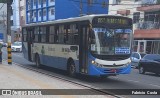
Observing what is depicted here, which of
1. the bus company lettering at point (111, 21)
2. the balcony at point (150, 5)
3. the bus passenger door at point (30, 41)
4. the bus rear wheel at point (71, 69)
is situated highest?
the balcony at point (150, 5)

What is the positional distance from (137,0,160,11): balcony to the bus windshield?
27.8m

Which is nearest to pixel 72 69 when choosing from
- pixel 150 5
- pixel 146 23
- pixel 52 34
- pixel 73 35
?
pixel 73 35

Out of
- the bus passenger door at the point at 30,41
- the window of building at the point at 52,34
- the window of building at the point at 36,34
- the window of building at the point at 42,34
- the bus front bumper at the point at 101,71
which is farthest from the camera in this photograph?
the bus passenger door at the point at 30,41

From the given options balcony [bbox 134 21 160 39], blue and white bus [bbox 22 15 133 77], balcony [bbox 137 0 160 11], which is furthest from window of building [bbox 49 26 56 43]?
balcony [bbox 137 0 160 11]

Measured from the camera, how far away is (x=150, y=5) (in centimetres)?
4506

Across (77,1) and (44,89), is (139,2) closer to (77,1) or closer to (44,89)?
(77,1)

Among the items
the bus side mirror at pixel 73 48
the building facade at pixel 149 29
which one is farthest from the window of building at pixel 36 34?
the building facade at pixel 149 29

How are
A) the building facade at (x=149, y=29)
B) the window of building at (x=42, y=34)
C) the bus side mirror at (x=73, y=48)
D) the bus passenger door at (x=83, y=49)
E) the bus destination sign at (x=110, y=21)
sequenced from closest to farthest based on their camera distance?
the bus destination sign at (x=110, y=21) < the bus passenger door at (x=83, y=49) < the bus side mirror at (x=73, y=48) < the window of building at (x=42, y=34) < the building facade at (x=149, y=29)

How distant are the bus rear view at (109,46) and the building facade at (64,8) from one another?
142 feet

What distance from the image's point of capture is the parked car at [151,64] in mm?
23938

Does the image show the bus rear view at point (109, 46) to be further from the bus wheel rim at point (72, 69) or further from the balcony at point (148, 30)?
the balcony at point (148, 30)

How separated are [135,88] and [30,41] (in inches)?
484

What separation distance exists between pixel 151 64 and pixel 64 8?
42349mm

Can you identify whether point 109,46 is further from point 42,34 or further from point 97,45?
point 42,34
